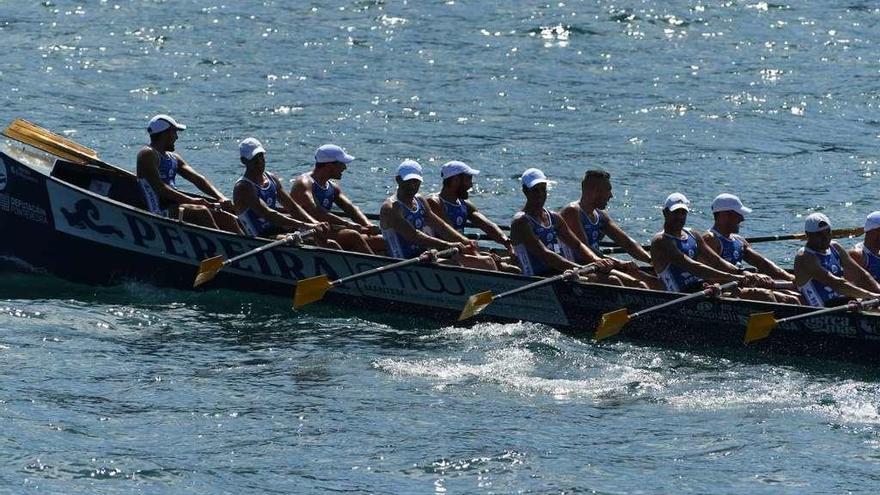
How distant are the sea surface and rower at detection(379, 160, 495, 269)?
2.91ft

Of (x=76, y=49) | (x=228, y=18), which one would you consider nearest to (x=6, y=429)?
(x=76, y=49)

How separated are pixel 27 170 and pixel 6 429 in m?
6.01

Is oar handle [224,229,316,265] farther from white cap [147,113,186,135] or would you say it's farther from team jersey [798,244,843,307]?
team jersey [798,244,843,307]

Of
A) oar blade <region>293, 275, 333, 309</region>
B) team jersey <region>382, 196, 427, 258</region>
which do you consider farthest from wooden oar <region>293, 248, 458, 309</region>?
team jersey <region>382, 196, 427, 258</region>

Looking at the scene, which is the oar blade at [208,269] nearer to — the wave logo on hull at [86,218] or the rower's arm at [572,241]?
the wave logo on hull at [86,218]

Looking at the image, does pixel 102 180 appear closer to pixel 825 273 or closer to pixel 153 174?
pixel 153 174

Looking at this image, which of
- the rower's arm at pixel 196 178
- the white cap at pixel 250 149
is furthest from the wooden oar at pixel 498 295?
the rower's arm at pixel 196 178

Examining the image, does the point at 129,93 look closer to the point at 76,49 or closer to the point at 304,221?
the point at 76,49

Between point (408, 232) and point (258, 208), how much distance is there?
2.05 metres

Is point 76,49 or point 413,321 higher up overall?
point 76,49

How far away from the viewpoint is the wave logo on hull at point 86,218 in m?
21.5

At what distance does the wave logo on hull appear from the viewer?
2145cm

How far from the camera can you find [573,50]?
129ft

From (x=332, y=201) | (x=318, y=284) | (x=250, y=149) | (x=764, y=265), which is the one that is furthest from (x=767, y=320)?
(x=250, y=149)
